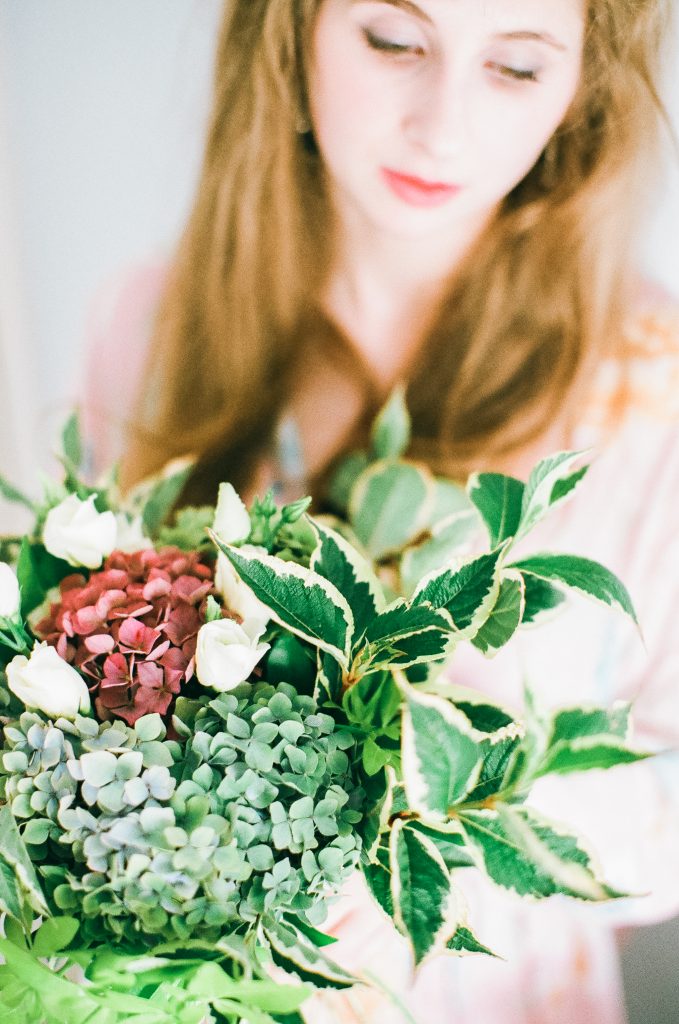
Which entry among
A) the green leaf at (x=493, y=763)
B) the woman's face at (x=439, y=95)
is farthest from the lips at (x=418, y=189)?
the green leaf at (x=493, y=763)

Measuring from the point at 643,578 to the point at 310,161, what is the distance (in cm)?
45

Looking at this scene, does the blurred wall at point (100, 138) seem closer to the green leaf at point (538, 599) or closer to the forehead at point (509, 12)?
the forehead at point (509, 12)

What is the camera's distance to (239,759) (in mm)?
439

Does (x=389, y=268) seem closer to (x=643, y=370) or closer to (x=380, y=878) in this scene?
(x=643, y=370)

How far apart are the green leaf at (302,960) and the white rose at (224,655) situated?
5.5 inches

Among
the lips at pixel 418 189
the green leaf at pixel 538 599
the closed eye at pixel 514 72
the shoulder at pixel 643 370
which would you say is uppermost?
the closed eye at pixel 514 72

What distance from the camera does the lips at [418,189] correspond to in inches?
25.6

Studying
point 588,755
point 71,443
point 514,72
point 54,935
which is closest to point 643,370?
point 514,72

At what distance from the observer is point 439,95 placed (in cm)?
61

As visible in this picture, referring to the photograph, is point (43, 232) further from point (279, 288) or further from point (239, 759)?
point (239, 759)

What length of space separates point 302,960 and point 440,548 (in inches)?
12.0

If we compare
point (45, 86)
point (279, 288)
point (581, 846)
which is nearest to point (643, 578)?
point (581, 846)

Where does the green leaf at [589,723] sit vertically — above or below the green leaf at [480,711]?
above

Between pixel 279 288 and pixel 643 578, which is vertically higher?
pixel 279 288
